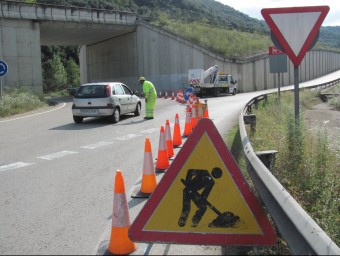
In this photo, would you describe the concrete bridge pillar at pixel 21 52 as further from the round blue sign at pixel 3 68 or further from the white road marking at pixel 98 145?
the white road marking at pixel 98 145

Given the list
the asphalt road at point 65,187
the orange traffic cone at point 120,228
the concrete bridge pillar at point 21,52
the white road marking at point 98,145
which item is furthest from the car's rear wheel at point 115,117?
the concrete bridge pillar at point 21,52

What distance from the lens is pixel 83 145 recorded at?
10.9m

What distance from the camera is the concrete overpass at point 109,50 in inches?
1284

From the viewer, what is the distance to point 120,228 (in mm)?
3996

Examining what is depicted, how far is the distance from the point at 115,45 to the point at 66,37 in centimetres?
567

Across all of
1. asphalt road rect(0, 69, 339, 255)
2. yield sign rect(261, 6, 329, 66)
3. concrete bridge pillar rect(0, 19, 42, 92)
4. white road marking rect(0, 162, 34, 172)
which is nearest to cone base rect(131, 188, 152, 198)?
asphalt road rect(0, 69, 339, 255)

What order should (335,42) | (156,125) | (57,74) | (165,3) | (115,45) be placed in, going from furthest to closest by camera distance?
(335,42) < (165,3) < (57,74) < (115,45) < (156,125)

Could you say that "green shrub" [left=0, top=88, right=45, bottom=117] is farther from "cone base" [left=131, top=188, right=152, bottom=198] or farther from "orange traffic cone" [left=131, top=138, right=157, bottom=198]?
"orange traffic cone" [left=131, top=138, right=157, bottom=198]

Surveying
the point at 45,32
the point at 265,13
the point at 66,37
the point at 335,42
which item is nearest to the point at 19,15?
the point at 45,32

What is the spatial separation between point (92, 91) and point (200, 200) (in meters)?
12.7

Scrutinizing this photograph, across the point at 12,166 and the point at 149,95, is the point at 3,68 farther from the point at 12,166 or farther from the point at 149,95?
the point at 12,166

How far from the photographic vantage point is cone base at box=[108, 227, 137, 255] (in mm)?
3977

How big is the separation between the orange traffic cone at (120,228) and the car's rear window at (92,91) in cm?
1187

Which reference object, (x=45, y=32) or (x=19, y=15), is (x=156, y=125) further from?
(x=45, y=32)
